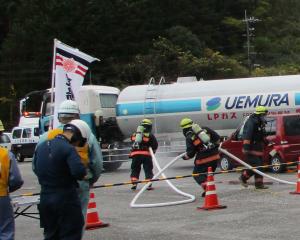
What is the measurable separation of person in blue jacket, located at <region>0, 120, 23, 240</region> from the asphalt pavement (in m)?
2.56

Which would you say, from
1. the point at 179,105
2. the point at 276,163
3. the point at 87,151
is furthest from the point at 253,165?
the point at 179,105

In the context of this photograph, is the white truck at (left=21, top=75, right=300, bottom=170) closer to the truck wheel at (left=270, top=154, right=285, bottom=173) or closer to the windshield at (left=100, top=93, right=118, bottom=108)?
the windshield at (left=100, top=93, right=118, bottom=108)

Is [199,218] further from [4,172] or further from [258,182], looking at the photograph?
[4,172]

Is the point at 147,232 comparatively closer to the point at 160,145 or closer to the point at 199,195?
the point at 199,195

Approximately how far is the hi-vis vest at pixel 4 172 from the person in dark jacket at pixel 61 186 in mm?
679

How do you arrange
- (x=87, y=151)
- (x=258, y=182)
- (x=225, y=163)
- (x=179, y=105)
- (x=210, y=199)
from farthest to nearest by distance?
(x=179, y=105), (x=225, y=163), (x=258, y=182), (x=210, y=199), (x=87, y=151)

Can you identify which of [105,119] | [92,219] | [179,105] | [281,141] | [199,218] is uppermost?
[179,105]

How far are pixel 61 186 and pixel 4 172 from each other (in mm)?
969

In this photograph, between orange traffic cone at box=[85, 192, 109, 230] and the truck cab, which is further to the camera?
the truck cab

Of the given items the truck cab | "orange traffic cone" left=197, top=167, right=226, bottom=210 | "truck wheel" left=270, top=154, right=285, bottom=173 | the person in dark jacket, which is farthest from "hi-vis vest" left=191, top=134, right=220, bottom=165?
the truck cab

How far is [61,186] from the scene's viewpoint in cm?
651

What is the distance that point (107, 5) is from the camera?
6106 centimetres

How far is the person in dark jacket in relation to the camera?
6422 mm

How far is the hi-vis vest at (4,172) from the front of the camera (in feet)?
23.5
